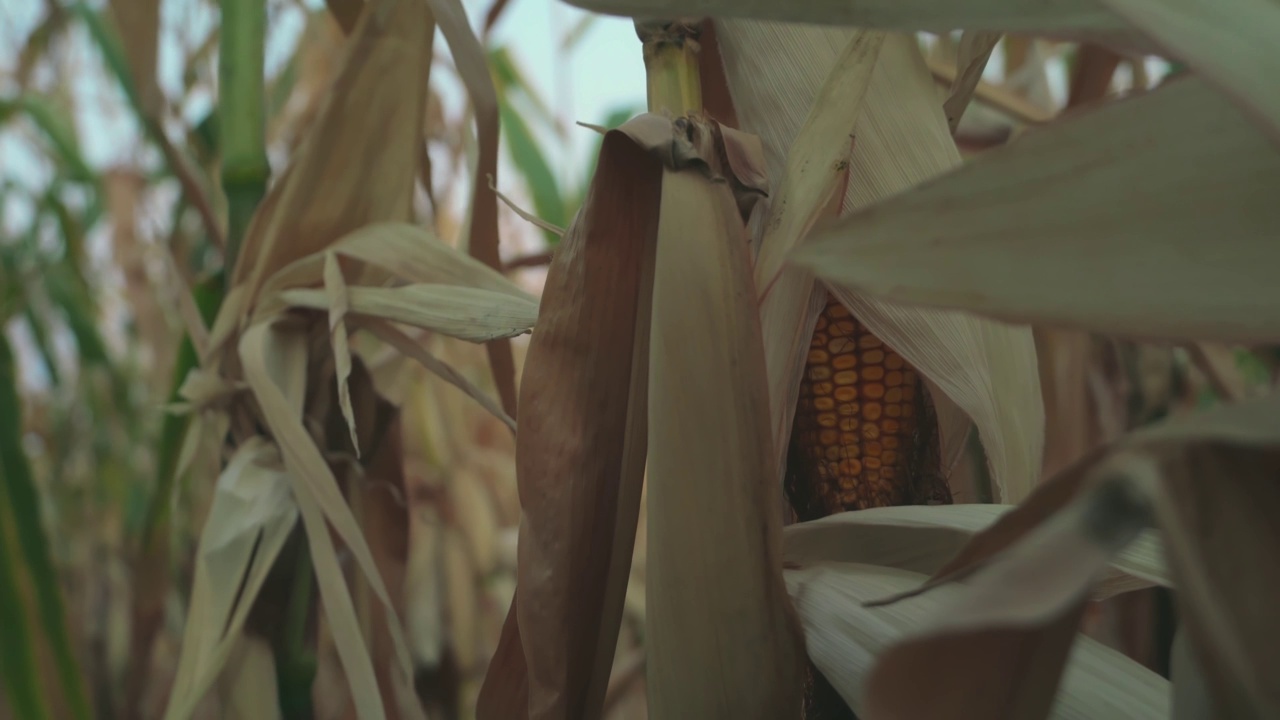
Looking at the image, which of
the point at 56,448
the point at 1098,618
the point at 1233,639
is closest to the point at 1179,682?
the point at 1233,639

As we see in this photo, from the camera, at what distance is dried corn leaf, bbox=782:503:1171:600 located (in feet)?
0.75

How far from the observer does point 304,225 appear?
492mm

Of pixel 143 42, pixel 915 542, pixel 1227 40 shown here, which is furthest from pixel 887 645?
pixel 143 42

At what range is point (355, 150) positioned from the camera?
1.62 ft

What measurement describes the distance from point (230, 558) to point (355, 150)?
0.21 m

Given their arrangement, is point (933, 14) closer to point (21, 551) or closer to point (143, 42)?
point (143, 42)

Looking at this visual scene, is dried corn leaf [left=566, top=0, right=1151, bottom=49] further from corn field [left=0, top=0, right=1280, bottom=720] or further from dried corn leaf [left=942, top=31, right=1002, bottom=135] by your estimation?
dried corn leaf [left=942, top=31, right=1002, bottom=135]

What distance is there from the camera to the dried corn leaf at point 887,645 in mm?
202

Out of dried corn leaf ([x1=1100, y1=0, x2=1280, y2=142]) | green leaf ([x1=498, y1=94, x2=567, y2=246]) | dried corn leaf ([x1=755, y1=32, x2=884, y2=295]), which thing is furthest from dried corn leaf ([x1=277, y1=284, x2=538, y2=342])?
green leaf ([x1=498, y1=94, x2=567, y2=246])

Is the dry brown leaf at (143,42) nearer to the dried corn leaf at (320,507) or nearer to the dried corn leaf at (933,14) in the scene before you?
the dried corn leaf at (320,507)

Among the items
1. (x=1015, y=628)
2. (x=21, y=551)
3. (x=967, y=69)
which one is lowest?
(x=21, y=551)

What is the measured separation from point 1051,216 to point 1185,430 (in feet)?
0.13

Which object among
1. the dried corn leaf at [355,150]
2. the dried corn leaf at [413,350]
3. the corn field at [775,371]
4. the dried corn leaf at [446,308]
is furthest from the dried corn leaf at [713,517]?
the dried corn leaf at [355,150]

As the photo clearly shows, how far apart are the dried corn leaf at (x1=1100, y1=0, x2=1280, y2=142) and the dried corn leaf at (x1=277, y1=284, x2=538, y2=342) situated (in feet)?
0.69
